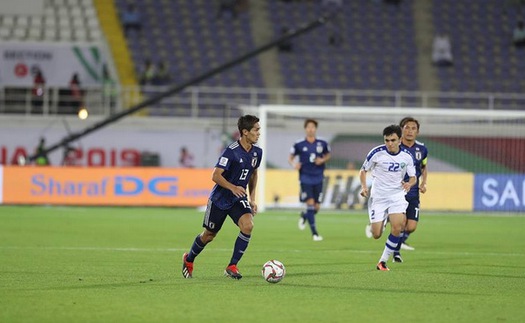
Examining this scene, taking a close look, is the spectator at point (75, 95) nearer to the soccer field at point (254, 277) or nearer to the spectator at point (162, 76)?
the spectator at point (162, 76)

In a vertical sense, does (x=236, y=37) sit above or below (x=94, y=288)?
above

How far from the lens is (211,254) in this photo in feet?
54.2

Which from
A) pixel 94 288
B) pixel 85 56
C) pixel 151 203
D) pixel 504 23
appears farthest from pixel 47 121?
pixel 94 288

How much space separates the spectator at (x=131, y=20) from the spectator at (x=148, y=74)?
2819 mm

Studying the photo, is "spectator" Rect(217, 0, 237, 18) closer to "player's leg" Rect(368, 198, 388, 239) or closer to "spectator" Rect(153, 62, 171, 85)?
"spectator" Rect(153, 62, 171, 85)

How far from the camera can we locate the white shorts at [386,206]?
14641 mm

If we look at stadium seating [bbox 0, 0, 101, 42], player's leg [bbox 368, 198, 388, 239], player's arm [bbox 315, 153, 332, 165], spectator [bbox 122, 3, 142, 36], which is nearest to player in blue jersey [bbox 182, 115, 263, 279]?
player's leg [bbox 368, 198, 388, 239]

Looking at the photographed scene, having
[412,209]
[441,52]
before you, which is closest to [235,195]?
[412,209]

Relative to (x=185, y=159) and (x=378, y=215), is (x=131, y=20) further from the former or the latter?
(x=378, y=215)

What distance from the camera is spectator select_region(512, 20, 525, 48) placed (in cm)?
4091

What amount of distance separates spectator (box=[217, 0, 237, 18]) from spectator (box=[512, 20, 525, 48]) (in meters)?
10.5

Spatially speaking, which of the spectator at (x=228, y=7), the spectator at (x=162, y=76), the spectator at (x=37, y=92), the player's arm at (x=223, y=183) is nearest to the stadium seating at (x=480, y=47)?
the spectator at (x=228, y=7)

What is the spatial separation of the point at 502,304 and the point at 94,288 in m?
4.17

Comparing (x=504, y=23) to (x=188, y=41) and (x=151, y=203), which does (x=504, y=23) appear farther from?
(x=151, y=203)
